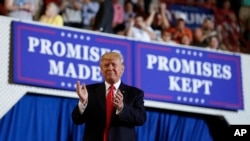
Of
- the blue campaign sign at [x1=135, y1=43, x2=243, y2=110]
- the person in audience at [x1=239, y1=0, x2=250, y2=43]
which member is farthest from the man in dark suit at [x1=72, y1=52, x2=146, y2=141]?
the person in audience at [x1=239, y1=0, x2=250, y2=43]

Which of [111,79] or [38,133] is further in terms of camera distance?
[38,133]

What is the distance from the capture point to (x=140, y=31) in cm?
717

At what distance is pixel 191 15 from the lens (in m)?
8.94

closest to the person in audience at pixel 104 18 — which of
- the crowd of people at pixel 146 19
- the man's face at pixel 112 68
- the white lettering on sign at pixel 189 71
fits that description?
the crowd of people at pixel 146 19

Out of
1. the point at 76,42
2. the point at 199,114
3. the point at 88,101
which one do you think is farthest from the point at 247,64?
the point at 88,101

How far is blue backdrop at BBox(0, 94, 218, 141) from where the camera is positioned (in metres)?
5.88

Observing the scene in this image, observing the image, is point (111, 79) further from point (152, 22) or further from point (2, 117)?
point (152, 22)

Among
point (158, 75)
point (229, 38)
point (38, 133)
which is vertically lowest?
point (38, 133)

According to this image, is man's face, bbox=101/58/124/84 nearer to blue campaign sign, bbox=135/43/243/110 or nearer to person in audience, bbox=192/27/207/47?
blue campaign sign, bbox=135/43/243/110

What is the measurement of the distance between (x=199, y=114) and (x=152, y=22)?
1.56 m

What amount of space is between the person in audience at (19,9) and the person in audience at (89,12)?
77 cm

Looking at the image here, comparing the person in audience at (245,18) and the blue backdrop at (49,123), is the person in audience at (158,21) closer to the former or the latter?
the person in audience at (245,18)

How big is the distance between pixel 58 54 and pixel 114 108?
283 cm

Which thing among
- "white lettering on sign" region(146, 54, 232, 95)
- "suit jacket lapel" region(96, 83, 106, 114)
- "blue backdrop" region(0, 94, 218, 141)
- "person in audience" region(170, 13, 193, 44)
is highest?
"person in audience" region(170, 13, 193, 44)
